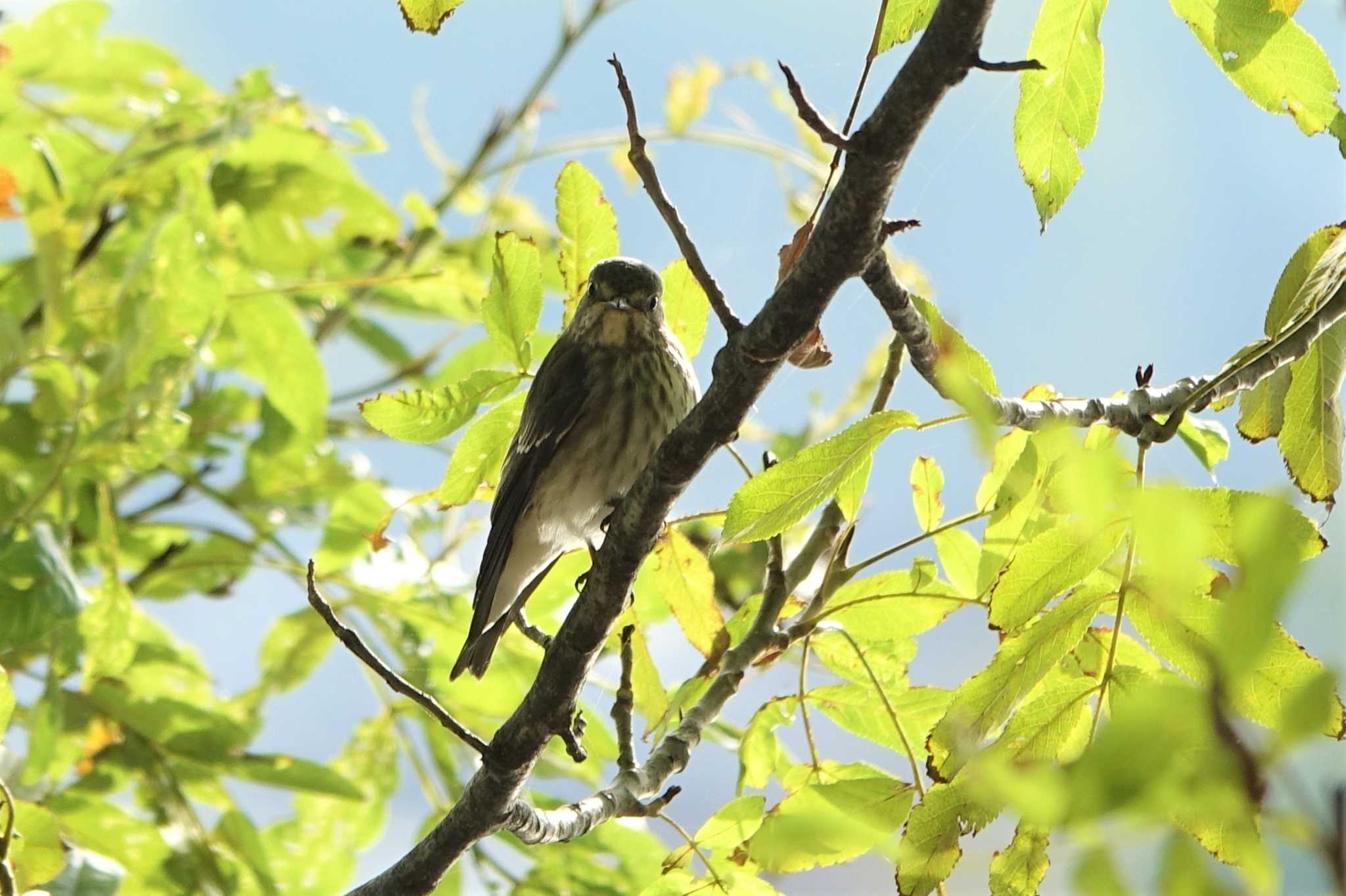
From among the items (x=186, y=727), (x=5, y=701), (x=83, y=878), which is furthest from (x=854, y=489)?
(x=186, y=727)

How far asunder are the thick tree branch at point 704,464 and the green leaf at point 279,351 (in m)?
0.90

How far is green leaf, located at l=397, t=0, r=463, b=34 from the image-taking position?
0.91 m

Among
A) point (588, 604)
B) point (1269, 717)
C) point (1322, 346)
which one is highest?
point (1322, 346)

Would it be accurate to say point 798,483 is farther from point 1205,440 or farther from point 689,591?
point 1205,440

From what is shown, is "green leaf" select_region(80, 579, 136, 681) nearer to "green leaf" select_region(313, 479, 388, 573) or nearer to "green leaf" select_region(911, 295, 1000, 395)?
"green leaf" select_region(313, 479, 388, 573)

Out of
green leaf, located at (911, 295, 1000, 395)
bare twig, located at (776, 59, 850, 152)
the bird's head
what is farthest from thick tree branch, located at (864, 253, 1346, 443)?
the bird's head

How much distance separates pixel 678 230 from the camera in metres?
1.12

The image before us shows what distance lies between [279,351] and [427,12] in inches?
49.9

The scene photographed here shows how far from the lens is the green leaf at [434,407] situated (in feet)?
4.67

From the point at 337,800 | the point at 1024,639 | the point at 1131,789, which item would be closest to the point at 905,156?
the point at 1024,639

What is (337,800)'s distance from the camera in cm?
222

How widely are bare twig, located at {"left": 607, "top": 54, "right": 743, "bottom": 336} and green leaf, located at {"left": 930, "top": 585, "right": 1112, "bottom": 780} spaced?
1.17 ft

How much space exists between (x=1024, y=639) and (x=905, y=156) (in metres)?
0.42

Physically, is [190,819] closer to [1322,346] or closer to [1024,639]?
[1024,639]
